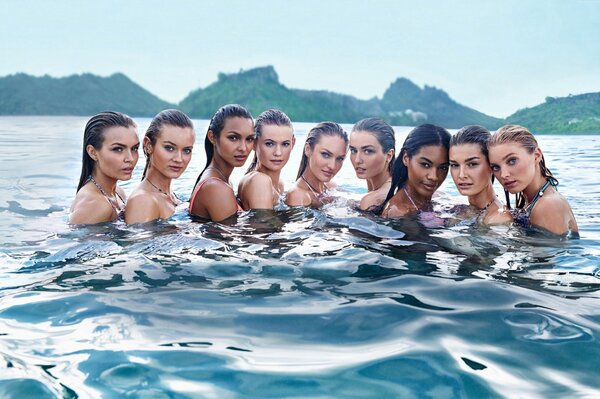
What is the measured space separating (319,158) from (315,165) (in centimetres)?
11

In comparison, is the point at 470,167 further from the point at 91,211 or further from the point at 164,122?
the point at 91,211

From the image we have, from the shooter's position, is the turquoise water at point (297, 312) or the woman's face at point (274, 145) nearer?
the turquoise water at point (297, 312)

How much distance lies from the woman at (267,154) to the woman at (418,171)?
128cm

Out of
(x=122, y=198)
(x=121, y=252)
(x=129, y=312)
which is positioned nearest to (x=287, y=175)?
(x=122, y=198)

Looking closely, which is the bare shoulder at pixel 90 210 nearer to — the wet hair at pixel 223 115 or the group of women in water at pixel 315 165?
the group of women in water at pixel 315 165

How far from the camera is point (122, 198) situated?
7.21 m

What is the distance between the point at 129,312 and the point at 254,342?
0.86 m

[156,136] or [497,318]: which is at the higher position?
[156,136]

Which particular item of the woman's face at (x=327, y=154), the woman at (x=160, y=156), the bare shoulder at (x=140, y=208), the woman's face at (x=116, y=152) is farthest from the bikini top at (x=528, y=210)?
the woman's face at (x=116, y=152)

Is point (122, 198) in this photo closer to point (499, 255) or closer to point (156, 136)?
point (156, 136)

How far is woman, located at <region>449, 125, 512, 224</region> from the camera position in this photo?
5.56 m

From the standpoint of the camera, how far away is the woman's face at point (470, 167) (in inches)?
219

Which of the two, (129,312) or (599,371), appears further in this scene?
(129,312)

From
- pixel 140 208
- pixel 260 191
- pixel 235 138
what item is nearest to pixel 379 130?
pixel 260 191
